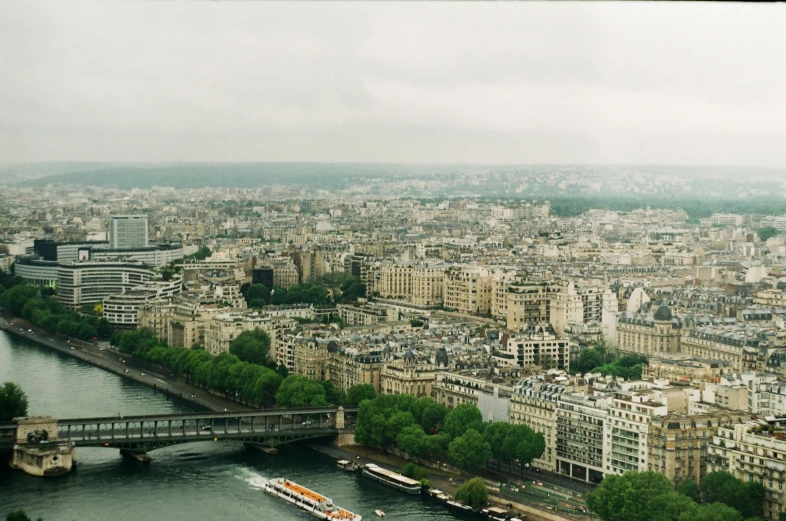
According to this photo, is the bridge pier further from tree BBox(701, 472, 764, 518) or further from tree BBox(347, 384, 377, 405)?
tree BBox(701, 472, 764, 518)

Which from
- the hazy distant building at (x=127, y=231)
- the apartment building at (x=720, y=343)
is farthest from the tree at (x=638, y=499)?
the hazy distant building at (x=127, y=231)

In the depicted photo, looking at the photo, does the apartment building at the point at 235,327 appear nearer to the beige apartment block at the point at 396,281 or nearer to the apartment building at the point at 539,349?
the apartment building at the point at 539,349

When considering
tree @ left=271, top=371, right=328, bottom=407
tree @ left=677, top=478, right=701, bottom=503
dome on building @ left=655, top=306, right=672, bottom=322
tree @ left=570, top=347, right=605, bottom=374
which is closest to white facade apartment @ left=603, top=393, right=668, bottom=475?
tree @ left=677, top=478, right=701, bottom=503

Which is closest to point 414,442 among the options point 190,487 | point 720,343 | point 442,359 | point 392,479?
point 392,479

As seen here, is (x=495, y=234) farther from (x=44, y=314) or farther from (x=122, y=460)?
(x=122, y=460)

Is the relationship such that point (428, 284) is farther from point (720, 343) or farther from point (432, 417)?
point (432, 417)

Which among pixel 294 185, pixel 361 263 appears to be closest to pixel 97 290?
pixel 361 263
